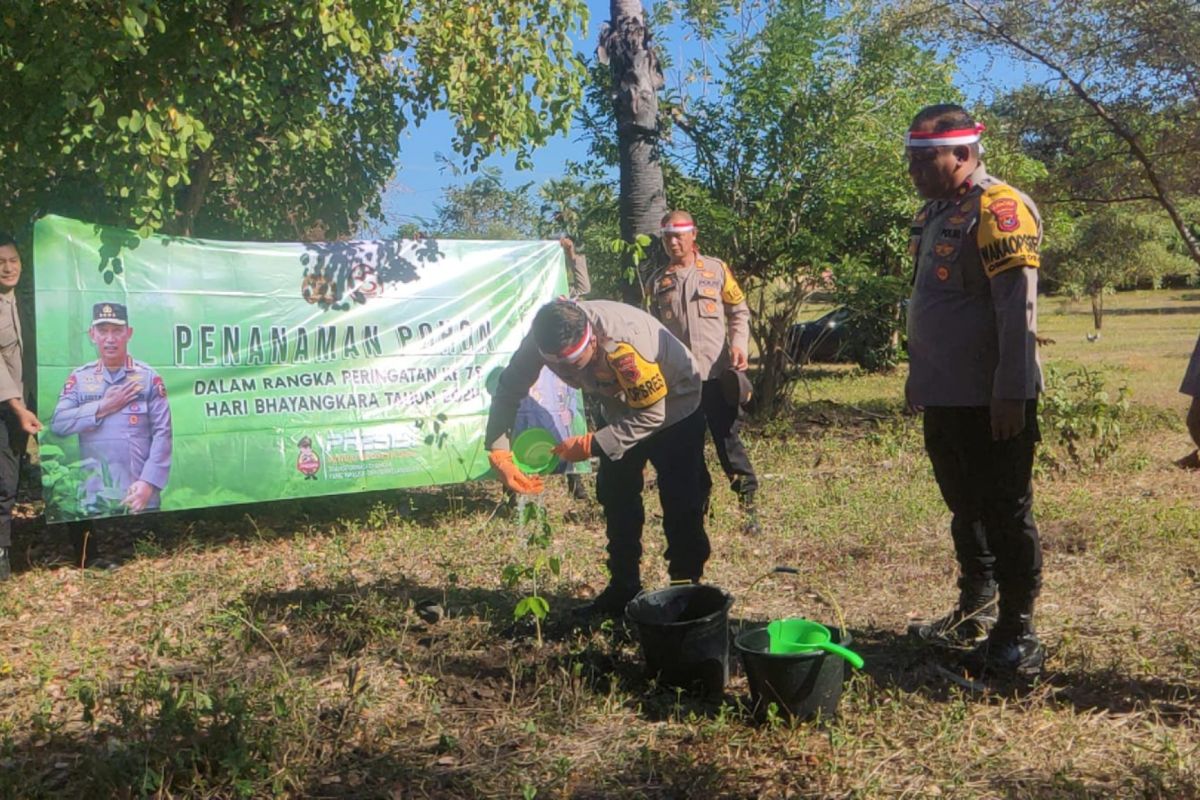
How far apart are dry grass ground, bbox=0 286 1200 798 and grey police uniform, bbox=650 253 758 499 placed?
1.76 ft

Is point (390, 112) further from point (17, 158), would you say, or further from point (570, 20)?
point (17, 158)

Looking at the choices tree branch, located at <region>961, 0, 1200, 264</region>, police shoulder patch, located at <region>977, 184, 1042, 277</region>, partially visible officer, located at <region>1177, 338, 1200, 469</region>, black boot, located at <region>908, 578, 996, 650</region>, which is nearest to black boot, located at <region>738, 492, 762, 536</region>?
black boot, located at <region>908, 578, 996, 650</region>

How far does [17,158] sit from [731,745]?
521 cm

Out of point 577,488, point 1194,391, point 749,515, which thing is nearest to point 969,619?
point 1194,391

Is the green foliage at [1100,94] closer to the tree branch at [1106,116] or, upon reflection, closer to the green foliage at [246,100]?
the tree branch at [1106,116]

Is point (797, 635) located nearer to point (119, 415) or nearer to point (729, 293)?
point (729, 293)

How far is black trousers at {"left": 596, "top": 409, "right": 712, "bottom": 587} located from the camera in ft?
13.6

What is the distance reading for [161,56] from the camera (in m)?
5.55

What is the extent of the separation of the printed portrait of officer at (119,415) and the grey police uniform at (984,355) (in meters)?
4.29

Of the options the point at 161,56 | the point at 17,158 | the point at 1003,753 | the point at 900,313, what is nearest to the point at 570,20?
the point at 161,56

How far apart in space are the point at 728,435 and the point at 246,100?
365 centimetres

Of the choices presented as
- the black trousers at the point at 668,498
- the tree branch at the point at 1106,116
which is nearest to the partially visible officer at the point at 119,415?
the black trousers at the point at 668,498

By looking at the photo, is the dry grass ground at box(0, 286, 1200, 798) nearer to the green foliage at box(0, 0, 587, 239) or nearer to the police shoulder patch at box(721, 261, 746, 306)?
the police shoulder patch at box(721, 261, 746, 306)

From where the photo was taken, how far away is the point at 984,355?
11.5 feet
